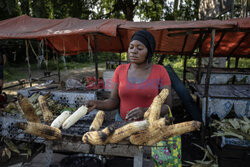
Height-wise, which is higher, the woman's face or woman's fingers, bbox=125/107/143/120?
the woman's face

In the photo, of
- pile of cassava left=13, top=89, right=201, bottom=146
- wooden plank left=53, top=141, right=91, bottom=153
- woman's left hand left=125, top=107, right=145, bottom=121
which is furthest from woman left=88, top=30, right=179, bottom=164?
pile of cassava left=13, top=89, right=201, bottom=146

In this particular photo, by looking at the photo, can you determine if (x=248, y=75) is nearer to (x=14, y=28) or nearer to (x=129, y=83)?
(x=129, y=83)

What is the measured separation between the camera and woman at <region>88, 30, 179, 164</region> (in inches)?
82.4

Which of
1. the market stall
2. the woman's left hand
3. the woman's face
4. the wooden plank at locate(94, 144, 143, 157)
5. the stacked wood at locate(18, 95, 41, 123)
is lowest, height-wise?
the wooden plank at locate(94, 144, 143, 157)

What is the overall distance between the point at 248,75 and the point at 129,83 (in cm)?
616

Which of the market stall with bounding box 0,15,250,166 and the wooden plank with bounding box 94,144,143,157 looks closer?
the wooden plank with bounding box 94,144,143,157

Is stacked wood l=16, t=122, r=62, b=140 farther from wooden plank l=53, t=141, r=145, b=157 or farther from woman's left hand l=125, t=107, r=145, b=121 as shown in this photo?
woman's left hand l=125, t=107, r=145, b=121

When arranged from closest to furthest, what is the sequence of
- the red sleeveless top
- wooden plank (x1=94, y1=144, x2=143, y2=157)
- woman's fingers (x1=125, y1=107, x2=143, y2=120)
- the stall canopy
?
wooden plank (x1=94, y1=144, x2=143, y2=157), woman's fingers (x1=125, y1=107, x2=143, y2=120), the red sleeveless top, the stall canopy

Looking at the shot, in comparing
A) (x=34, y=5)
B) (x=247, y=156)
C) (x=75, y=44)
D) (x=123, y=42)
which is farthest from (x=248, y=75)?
(x=34, y=5)

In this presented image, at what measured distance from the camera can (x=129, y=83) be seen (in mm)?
2277

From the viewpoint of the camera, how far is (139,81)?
227 centimetres

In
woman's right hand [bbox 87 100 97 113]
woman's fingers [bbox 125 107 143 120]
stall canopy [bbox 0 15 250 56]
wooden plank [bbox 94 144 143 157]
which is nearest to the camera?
wooden plank [bbox 94 144 143 157]

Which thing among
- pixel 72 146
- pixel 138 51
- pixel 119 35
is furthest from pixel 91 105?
pixel 119 35

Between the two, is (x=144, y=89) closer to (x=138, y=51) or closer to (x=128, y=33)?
(x=138, y=51)
